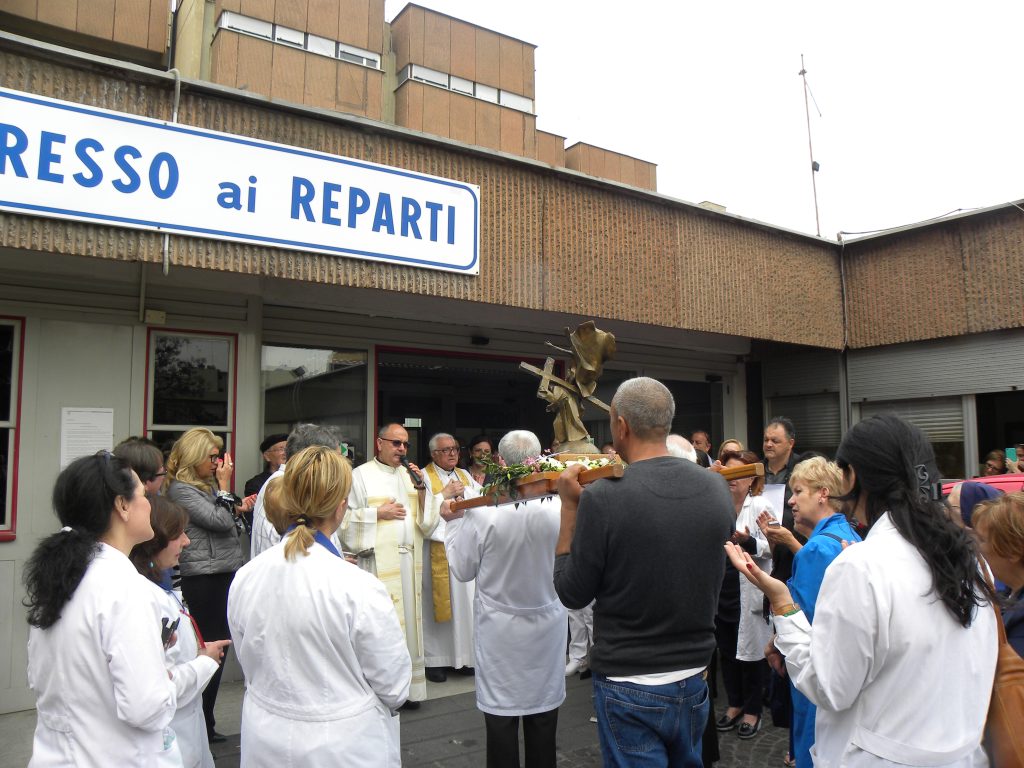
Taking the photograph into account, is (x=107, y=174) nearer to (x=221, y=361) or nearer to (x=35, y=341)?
(x=35, y=341)

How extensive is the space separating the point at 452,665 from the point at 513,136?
34.6 ft

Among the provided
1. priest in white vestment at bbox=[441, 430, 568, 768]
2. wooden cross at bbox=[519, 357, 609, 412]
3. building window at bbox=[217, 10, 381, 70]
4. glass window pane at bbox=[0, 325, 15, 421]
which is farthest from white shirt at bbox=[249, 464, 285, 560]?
building window at bbox=[217, 10, 381, 70]

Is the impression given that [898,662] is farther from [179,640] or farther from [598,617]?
[179,640]

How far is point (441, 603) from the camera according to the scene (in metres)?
6.23

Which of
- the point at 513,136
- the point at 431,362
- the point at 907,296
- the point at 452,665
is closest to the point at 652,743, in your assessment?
the point at 452,665

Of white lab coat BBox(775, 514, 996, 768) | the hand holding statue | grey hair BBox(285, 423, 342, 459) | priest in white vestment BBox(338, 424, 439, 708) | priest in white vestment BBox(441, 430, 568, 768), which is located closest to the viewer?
white lab coat BBox(775, 514, 996, 768)

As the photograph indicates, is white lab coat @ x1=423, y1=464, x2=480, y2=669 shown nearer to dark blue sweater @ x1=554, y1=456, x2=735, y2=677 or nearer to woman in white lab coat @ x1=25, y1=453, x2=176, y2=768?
dark blue sweater @ x1=554, y1=456, x2=735, y2=677

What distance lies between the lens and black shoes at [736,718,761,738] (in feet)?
15.7

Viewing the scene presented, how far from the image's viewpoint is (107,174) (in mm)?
4684

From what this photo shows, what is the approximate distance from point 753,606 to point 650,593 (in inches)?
111

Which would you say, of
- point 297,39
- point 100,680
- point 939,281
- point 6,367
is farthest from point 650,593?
point 297,39

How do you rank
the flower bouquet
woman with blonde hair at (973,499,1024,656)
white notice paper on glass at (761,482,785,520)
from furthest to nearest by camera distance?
white notice paper on glass at (761,482,785,520) → the flower bouquet → woman with blonde hair at (973,499,1024,656)

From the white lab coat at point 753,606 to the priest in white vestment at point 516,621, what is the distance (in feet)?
5.74

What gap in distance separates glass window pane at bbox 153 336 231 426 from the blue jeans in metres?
4.67
